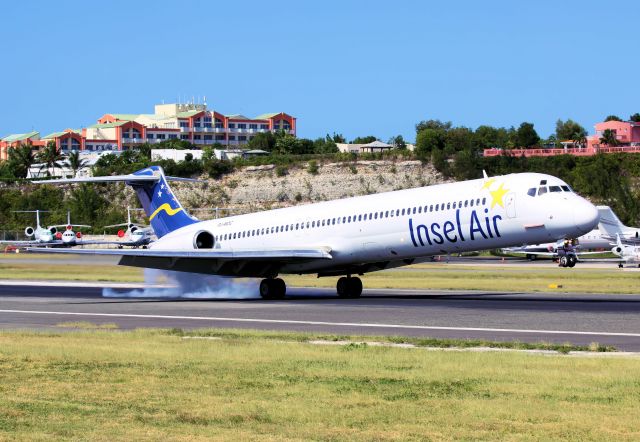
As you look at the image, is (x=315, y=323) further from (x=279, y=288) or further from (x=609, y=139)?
(x=609, y=139)

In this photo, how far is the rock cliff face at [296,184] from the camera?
145m

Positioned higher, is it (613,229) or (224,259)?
(613,229)

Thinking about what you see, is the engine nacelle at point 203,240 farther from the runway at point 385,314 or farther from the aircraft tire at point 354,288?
the aircraft tire at point 354,288

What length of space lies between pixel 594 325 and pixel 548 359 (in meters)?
7.57

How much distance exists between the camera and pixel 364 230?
38406 mm

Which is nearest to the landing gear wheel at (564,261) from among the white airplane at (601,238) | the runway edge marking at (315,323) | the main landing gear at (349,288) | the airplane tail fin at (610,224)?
the white airplane at (601,238)

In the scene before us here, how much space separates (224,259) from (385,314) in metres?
10.2

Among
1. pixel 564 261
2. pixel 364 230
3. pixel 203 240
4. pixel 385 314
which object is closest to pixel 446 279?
pixel 203 240

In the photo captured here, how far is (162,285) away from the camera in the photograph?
50.9 metres

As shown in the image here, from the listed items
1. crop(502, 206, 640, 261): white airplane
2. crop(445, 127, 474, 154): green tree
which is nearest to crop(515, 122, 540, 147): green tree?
crop(445, 127, 474, 154): green tree

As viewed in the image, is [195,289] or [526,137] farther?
[526,137]

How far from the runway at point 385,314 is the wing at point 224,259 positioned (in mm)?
1243

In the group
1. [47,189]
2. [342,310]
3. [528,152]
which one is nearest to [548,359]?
[342,310]

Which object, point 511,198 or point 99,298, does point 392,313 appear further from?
point 99,298
